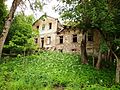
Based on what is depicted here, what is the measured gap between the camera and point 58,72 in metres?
26.5

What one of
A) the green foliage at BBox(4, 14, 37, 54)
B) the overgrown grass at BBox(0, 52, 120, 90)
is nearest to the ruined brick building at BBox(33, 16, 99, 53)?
the green foliage at BBox(4, 14, 37, 54)

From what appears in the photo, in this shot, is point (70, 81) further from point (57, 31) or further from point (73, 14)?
point (57, 31)

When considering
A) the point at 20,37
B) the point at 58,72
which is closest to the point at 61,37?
the point at 20,37

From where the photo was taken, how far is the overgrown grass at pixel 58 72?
21.8 metres

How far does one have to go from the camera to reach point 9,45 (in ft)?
111

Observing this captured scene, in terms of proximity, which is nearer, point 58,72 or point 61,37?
point 58,72

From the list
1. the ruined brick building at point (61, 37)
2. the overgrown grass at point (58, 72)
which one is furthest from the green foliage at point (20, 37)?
the ruined brick building at point (61, 37)

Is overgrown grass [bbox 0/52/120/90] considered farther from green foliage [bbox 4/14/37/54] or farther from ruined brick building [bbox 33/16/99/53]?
ruined brick building [bbox 33/16/99/53]

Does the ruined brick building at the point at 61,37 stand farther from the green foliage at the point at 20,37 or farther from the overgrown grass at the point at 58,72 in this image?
the overgrown grass at the point at 58,72

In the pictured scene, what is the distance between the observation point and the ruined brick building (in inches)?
1588

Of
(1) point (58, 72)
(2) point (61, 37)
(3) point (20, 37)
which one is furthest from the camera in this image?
(2) point (61, 37)

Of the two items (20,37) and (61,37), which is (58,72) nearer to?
(20,37)

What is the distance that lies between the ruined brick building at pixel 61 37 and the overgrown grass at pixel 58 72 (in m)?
6.28

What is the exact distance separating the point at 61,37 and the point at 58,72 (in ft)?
63.1
